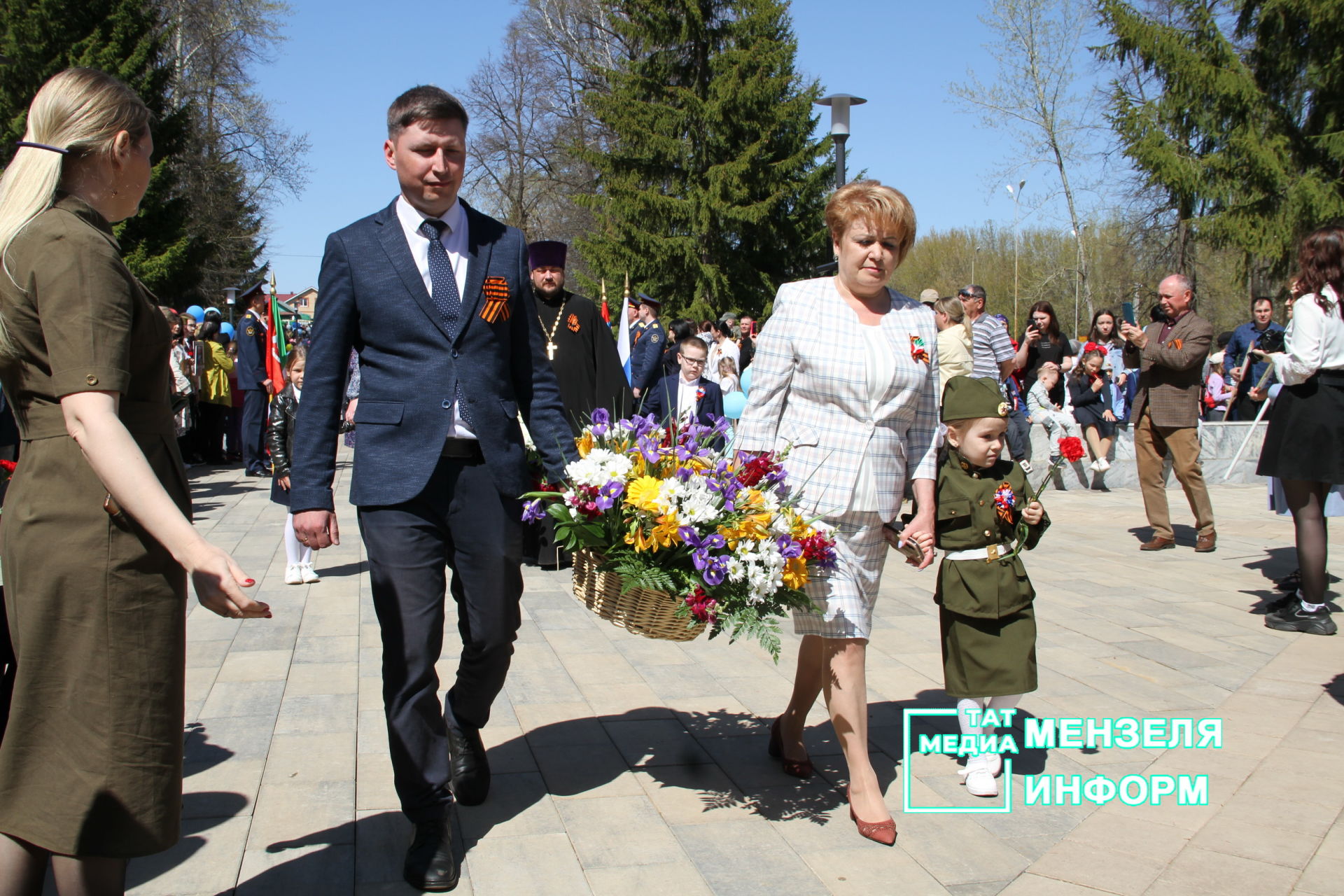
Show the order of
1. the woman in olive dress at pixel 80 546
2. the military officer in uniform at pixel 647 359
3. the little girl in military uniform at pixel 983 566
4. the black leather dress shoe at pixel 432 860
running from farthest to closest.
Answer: the military officer in uniform at pixel 647 359, the little girl in military uniform at pixel 983 566, the black leather dress shoe at pixel 432 860, the woman in olive dress at pixel 80 546

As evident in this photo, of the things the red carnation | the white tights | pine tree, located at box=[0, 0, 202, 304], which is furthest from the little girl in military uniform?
pine tree, located at box=[0, 0, 202, 304]

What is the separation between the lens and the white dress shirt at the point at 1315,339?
6.02 metres

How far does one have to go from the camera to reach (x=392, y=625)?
10.5 ft

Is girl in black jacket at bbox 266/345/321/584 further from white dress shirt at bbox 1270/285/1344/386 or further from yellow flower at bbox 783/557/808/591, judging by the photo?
white dress shirt at bbox 1270/285/1344/386

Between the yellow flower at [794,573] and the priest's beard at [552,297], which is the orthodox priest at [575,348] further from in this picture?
the yellow flower at [794,573]

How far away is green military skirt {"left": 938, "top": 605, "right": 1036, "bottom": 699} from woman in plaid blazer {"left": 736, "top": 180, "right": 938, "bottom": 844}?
537 mm

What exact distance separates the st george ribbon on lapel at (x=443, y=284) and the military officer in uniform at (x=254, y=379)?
11.6 m

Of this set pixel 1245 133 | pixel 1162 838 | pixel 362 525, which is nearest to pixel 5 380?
pixel 362 525

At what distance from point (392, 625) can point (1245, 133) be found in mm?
26657

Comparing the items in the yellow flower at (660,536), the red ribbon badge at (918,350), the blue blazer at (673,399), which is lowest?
the yellow flower at (660,536)

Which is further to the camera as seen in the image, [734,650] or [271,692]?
[734,650]

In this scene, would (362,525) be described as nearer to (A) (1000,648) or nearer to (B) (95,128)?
(B) (95,128)

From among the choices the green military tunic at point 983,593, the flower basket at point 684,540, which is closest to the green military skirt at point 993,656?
the green military tunic at point 983,593

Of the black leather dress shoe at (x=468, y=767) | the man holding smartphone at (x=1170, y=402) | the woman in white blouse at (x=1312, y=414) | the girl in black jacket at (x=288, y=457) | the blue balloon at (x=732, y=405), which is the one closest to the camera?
the black leather dress shoe at (x=468, y=767)
